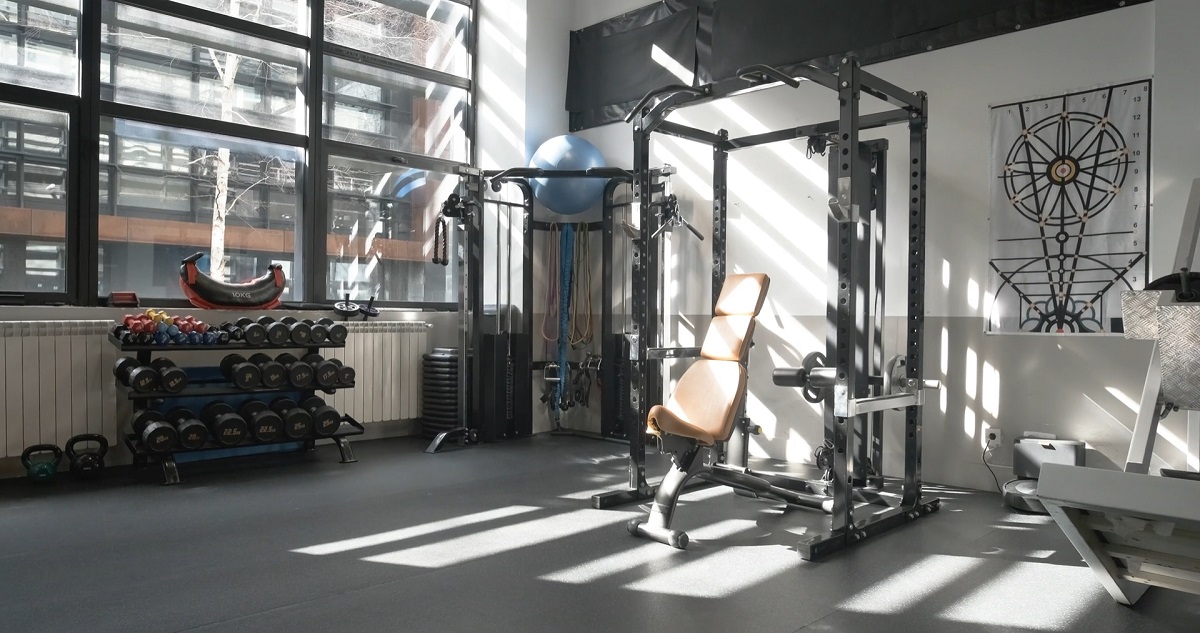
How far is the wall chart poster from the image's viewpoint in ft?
13.3

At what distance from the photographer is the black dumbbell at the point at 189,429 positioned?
184 inches

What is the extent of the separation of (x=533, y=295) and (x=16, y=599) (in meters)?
4.47

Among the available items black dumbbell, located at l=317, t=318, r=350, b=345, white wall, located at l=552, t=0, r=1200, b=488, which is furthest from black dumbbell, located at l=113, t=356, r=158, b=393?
white wall, located at l=552, t=0, r=1200, b=488

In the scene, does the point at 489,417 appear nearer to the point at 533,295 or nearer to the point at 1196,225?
the point at 533,295

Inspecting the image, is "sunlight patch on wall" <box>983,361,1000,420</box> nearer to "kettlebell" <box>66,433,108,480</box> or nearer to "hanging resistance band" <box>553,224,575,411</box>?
"hanging resistance band" <box>553,224,575,411</box>

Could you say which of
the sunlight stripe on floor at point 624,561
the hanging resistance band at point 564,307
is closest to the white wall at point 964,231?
the hanging resistance band at point 564,307

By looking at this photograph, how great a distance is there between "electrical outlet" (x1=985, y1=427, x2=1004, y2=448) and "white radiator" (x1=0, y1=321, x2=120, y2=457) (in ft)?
17.4

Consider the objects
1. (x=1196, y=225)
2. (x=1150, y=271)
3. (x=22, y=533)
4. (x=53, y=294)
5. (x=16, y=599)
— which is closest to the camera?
(x=16, y=599)

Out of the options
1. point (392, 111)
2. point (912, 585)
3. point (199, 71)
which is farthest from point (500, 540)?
point (392, 111)

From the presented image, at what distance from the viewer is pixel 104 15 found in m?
5.26

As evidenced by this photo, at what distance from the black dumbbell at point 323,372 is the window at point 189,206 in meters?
1.00

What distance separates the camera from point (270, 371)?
5.11 meters

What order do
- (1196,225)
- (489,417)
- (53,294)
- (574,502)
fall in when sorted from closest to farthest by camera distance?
(1196,225) → (574,502) → (53,294) → (489,417)

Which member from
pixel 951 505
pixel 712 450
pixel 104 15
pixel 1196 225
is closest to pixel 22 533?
pixel 712 450
